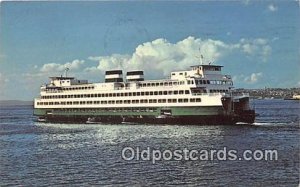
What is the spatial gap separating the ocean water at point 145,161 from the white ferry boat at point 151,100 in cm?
281

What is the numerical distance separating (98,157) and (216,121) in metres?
14.7

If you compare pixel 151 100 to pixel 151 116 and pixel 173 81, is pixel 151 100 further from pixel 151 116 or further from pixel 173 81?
pixel 173 81

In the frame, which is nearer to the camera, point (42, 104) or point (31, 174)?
point (31, 174)

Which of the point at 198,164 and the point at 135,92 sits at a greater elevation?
the point at 135,92

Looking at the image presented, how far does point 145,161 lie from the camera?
2261 centimetres

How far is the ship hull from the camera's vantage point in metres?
36.8

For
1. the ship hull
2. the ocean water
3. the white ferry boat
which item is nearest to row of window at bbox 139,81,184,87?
the white ferry boat

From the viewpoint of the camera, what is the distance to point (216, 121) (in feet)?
120

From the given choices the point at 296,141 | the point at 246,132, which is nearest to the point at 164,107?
the point at 246,132

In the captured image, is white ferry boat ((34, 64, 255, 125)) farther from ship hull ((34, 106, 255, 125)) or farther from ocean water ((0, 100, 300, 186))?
ocean water ((0, 100, 300, 186))

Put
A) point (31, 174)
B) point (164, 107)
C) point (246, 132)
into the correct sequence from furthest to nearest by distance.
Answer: point (164, 107), point (246, 132), point (31, 174)

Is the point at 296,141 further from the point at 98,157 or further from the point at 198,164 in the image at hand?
the point at 98,157

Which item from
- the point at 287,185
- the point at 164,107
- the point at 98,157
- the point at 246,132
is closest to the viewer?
the point at 287,185

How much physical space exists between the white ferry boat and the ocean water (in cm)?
281
